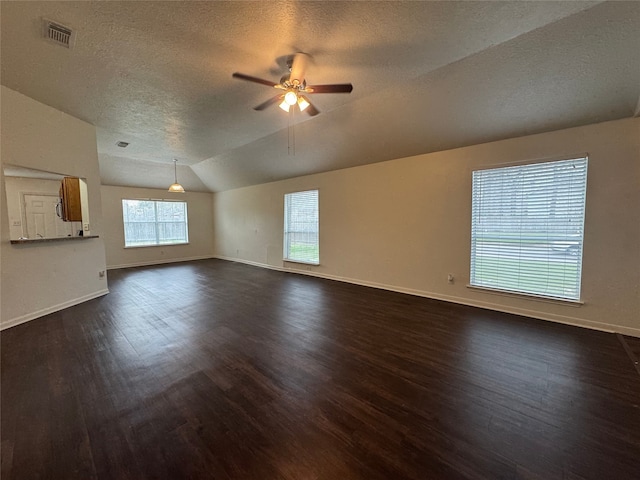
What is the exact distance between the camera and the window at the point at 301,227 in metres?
6.50

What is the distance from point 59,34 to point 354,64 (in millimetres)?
2740

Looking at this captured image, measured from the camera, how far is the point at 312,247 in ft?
21.7

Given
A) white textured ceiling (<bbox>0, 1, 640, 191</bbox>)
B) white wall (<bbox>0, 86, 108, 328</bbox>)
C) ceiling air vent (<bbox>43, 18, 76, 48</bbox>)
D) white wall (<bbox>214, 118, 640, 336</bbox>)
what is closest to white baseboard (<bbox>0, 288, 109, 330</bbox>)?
white wall (<bbox>0, 86, 108, 328</bbox>)

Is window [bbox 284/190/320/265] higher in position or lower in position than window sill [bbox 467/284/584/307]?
higher

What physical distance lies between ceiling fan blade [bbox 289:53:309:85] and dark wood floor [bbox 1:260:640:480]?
2.76 m

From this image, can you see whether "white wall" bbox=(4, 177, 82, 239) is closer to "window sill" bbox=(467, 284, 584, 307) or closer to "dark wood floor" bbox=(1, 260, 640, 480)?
"dark wood floor" bbox=(1, 260, 640, 480)

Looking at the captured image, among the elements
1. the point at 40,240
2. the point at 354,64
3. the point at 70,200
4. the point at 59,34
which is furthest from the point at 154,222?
the point at 354,64

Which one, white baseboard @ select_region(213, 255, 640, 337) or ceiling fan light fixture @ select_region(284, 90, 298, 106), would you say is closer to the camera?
ceiling fan light fixture @ select_region(284, 90, 298, 106)

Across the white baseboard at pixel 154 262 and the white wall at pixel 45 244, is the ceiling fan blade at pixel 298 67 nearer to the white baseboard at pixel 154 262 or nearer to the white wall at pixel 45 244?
the white wall at pixel 45 244

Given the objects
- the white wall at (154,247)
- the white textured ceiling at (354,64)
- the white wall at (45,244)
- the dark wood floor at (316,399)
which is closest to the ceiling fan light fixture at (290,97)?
the white textured ceiling at (354,64)

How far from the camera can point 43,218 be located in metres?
3.75

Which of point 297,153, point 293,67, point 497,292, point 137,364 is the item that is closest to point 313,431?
point 137,364

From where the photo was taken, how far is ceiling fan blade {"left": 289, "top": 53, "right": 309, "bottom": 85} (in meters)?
2.53

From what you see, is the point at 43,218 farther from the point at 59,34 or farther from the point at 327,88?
the point at 327,88
